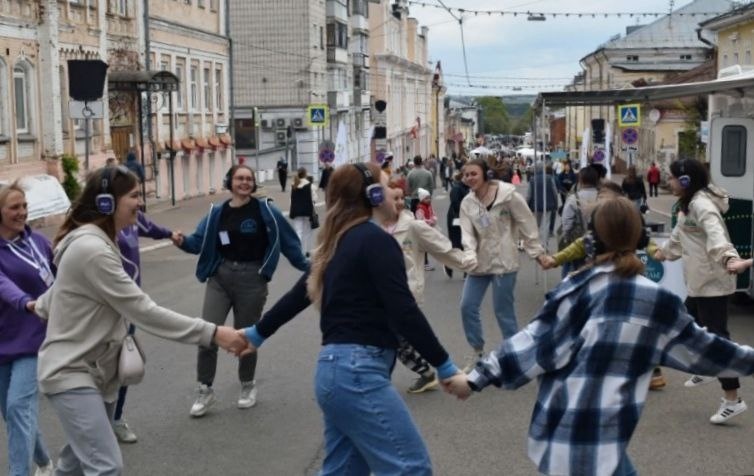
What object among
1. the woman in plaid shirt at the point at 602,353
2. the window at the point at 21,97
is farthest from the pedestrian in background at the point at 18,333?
the window at the point at 21,97

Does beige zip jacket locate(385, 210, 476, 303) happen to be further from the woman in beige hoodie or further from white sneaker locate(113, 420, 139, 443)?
the woman in beige hoodie

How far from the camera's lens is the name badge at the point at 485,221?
9.09 metres

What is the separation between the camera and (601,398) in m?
4.22

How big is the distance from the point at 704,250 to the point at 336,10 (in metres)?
60.8

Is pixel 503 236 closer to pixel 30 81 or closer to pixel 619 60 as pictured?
pixel 30 81

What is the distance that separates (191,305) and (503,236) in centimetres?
612

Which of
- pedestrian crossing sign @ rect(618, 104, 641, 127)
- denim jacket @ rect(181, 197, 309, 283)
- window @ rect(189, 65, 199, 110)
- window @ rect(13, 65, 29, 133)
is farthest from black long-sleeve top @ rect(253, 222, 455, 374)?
window @ rect(189, 65, 199, 110)

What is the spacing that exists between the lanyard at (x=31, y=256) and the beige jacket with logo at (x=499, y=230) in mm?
3708

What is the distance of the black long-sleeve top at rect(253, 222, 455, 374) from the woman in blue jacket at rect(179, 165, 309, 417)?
359 centimetres

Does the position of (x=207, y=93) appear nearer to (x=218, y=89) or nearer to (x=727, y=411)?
(x=218, y=89)

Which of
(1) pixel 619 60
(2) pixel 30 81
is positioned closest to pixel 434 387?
(2) pixel 30 81

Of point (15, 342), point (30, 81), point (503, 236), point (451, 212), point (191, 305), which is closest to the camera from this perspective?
point (15, 342)

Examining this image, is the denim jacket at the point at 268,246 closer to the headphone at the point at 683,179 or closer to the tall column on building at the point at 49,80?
the headphone at the point at 683,179

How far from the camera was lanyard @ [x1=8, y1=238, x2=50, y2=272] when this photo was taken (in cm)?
611
